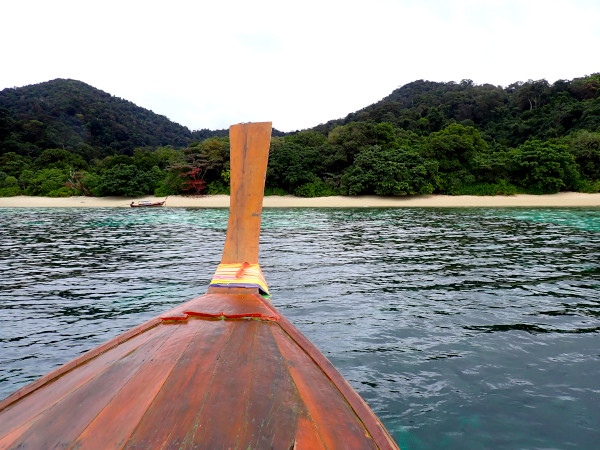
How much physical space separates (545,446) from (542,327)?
2289 millimetres

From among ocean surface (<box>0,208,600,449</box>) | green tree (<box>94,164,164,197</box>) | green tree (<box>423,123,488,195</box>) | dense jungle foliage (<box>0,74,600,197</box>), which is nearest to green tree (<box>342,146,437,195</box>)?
dense jungle foliage (<box>0,74,600,197</box>)

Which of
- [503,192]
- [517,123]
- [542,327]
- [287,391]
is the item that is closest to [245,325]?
[287,391]

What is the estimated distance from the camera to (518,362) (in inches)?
139

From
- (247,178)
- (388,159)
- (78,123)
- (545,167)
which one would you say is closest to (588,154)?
(545,167)

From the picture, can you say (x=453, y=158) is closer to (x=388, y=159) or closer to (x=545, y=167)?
(x=388, y=159)

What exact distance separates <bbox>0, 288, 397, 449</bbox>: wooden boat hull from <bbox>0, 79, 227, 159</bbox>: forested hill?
61.4 meters

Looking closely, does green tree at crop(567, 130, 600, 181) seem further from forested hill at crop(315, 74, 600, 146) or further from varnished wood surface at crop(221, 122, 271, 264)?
varnished wood surface at crop(221, 122, 271, 264)

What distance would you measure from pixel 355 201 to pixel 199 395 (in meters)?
30.1

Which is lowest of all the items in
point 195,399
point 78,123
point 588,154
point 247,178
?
point 195,399

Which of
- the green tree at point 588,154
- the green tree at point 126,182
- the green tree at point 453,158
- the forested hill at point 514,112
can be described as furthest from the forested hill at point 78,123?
the green tree at point 588,154

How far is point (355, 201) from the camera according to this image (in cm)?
3095

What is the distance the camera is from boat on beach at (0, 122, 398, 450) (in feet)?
3.86

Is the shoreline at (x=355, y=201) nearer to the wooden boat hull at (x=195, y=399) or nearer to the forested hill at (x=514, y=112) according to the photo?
the forested hill at (x=514, y=112)

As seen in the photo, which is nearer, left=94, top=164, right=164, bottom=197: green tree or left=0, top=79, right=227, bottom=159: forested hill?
left=94, top=164, right=164, bottom=197: green tree
